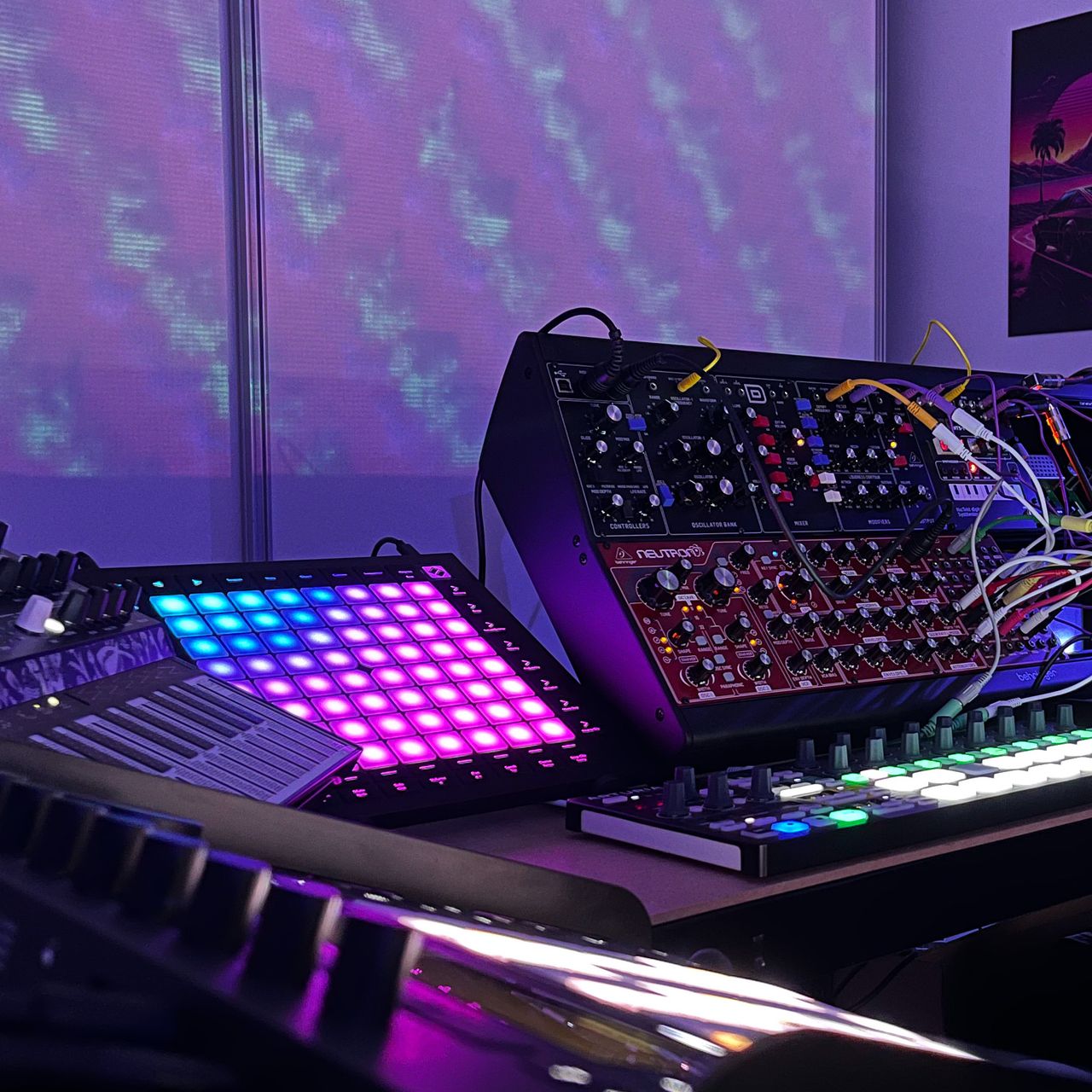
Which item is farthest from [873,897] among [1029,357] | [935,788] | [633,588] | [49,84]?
[1029,357]

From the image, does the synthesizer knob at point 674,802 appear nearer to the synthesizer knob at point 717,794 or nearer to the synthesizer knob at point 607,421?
the synthesizer knob at point 717,794

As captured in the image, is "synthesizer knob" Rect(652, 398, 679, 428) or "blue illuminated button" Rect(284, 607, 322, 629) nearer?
"blue illuminated button" Rect(284, 607, 322, 629)

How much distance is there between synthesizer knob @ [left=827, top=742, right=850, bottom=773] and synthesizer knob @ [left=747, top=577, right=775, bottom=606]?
22 cm

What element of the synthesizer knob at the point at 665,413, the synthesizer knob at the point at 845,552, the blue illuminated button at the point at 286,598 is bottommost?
the blue illuminated button at the point at 286,598

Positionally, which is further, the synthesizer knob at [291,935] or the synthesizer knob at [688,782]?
the synthesizer knob at [688,782]

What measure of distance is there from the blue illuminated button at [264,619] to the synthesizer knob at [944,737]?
0.61 metres

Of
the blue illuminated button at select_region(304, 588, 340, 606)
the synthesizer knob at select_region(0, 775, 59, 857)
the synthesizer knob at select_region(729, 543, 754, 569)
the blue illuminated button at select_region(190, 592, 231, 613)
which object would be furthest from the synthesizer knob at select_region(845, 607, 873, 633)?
the synthesizer knob at select_region(0, 775, 59, 857)

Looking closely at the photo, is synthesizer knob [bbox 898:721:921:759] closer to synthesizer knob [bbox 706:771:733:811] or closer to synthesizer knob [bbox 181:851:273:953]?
synthesizer knob [bbox 706:771:733:811]

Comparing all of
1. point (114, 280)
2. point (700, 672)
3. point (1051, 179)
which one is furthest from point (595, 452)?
point (1051, 179)

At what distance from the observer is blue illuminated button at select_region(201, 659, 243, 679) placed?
999 millimetres

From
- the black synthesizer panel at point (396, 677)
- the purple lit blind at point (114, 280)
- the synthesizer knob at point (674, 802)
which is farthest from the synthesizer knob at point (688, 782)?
the purple lit blind at point (114, 280)

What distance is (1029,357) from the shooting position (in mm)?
2326

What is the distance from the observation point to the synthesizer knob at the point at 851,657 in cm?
126

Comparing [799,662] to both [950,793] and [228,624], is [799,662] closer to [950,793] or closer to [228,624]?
[950,793]
